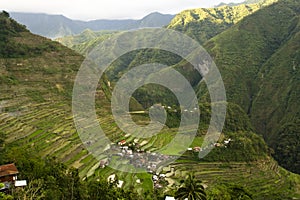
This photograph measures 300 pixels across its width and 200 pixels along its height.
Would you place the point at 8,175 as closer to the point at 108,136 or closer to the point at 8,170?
the point at 8,170

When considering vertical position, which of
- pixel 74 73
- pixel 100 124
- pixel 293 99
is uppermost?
pixel 74 73

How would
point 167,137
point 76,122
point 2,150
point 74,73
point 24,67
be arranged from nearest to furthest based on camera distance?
→ 1. point 2,150
2. point 76,122
3. point 167,137
4. point 24,67
5. point 74,73

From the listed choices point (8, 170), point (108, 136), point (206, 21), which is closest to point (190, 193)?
point (8, 170)

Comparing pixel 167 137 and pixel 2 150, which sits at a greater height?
pixel 2 150

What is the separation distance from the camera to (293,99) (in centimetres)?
7475

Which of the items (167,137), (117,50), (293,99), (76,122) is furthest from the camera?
(117,50)

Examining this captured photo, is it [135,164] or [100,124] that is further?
[100,124]

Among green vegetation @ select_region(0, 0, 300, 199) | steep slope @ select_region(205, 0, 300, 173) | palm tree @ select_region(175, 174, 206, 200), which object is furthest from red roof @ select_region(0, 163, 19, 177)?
steep slope @ select_region(205, 0, 300, 173)

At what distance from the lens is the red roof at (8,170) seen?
1939 centimetres

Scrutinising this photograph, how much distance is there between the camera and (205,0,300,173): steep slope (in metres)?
73.9

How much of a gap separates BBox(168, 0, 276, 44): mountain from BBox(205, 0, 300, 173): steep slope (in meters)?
49.4

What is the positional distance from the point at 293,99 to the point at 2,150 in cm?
6772

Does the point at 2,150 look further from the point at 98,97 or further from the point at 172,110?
the point at 172,110

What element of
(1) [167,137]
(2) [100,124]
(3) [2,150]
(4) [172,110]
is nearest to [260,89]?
(4) [172,110]
